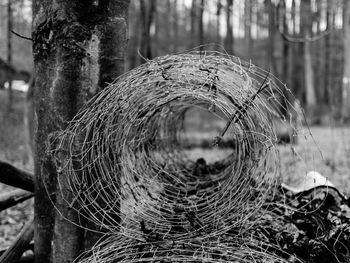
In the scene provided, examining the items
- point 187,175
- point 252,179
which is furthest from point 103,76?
point 187,175

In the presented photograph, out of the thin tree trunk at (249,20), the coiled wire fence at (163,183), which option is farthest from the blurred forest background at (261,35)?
the coiled wire fence at (163,183)

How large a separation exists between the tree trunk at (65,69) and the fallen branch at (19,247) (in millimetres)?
290

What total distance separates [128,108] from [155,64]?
290mm

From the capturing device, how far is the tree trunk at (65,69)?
7.52 ft

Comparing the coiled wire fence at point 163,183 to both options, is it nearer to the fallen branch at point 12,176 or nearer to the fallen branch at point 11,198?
the fallen branch at point 12,176

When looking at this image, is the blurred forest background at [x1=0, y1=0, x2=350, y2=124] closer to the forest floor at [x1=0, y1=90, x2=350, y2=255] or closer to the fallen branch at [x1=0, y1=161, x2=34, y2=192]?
the forest floor at [x1=0, y1=90, x2=350, y2=255]

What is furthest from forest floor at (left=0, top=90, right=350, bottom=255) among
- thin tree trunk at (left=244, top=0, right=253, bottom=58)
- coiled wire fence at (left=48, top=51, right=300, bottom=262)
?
thin tree trunk at (left=244, top=0, right=253, bottom=58)

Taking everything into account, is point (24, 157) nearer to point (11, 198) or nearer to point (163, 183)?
point (11, 198)

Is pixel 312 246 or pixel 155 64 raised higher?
pixel 155 64

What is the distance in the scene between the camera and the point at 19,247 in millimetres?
2615

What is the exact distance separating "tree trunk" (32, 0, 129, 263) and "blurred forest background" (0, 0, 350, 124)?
397 centimetres

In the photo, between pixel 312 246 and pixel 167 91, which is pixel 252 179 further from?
pixel 167 91

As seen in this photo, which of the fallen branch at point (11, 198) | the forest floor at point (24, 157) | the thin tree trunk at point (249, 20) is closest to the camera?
the fallen branch at point (11, 198)

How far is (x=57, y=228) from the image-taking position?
235cm
